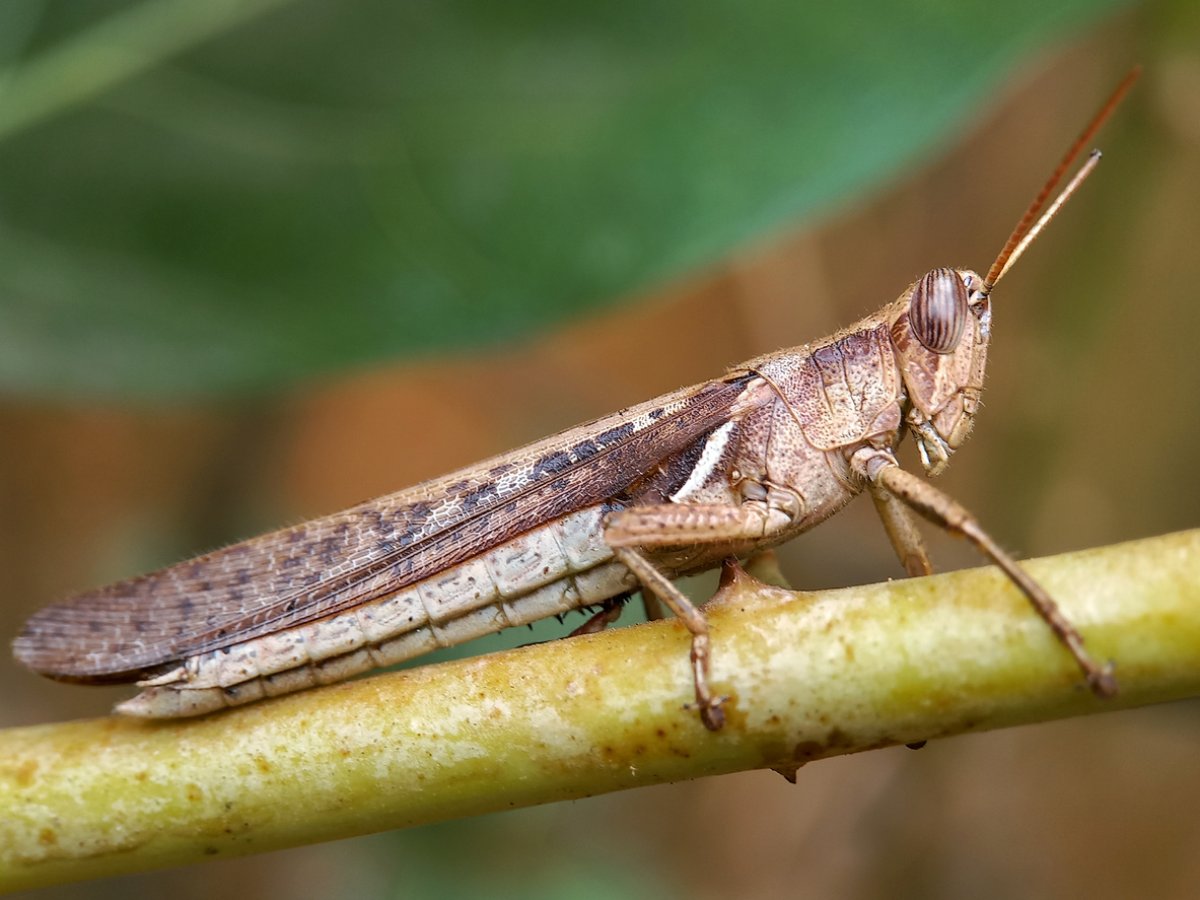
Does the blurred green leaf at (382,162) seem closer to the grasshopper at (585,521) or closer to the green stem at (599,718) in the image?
the grasshopper at (585,521)

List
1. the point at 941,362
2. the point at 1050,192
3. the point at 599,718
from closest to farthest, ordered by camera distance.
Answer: the point at 599,718 → the point at 1050,192 → the point at 941,362

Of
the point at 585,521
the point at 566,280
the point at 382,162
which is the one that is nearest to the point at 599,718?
the point at 585,521

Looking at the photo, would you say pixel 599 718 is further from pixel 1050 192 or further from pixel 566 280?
pixel 1050 192

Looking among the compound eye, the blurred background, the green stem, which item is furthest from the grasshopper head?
the green stem

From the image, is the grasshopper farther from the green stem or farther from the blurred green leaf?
the green stem

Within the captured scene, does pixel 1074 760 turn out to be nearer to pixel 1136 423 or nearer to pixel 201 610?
pixel 1136 423

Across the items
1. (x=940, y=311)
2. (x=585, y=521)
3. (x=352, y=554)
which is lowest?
(x=585, y=521)

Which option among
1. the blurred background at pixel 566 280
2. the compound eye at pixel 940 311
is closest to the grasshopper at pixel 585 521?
the compound eye at pixel 940 311
